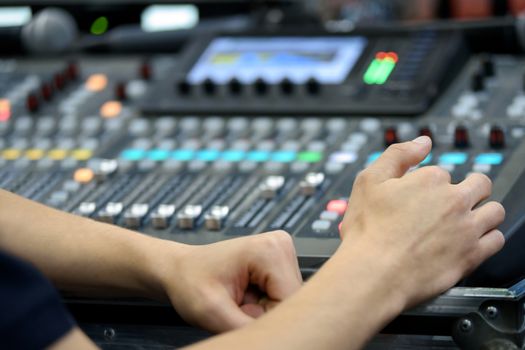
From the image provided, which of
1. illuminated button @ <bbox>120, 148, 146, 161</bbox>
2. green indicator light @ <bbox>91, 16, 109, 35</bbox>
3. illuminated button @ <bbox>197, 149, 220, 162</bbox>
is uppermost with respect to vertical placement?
illuminated button @ <bbox>197, 149, 220, 162</bbox>

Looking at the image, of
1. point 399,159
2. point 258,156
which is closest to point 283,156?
point 258,156

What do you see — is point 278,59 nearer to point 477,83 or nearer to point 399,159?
point 477,83

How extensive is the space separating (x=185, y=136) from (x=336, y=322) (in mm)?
713

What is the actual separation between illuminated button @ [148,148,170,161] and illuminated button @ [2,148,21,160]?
0.21 metres

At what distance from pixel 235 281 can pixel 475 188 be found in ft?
0.89

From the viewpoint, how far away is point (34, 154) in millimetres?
1654

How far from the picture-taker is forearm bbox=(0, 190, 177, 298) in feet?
4.01

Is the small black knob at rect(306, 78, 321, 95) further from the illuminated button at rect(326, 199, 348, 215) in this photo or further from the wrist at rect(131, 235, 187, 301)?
the wrist at rect(131, 235, 187, 301)

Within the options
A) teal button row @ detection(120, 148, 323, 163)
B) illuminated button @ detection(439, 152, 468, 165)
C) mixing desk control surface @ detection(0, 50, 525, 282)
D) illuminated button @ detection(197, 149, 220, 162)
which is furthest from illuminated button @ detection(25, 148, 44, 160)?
illuminated button @ detection(439, 152, 468, 165)

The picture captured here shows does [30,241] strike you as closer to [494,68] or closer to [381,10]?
[494,68]

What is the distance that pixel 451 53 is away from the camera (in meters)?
1.76

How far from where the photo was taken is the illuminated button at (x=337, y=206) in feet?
4.41

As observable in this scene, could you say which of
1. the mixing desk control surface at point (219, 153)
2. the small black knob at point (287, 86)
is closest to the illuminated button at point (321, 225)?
the mixing desk control surface at point (219, 153)

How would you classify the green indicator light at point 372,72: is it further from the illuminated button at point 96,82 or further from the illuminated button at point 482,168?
the illuminated button at point 96,82
